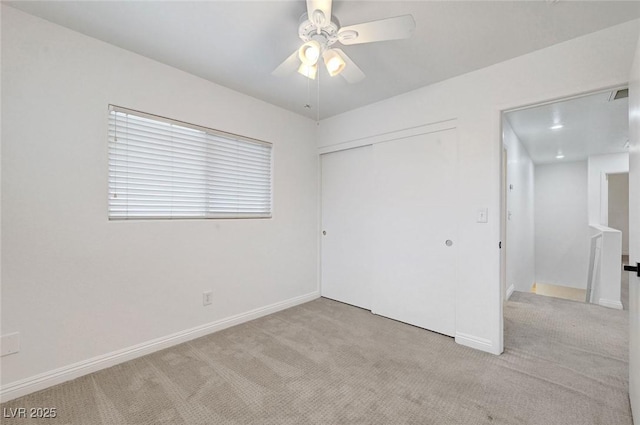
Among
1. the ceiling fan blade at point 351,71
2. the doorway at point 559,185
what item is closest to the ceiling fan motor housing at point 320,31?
the ceiling fan blade at point 351,71

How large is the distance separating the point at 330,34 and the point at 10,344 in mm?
2733

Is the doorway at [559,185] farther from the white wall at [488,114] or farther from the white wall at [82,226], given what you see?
the white wall at [82,226]

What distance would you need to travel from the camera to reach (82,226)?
1954 millimetres

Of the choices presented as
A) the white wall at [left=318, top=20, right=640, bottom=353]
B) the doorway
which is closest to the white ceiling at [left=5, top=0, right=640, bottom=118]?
the white wall at [left=318, top=20, right=640, bottom=353]

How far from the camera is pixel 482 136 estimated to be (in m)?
2.37

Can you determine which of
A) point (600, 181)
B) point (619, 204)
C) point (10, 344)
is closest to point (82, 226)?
point (10, 344)

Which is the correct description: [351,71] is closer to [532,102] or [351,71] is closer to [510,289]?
[532,102]

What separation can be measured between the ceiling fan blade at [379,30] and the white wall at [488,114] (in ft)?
4.30

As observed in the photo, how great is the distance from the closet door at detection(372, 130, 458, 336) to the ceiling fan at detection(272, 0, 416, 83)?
130cm

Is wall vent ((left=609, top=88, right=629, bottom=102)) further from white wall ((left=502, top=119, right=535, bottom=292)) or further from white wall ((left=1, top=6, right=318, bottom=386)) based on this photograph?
white wall ((left=1, top=6, right=318, bottom=386))

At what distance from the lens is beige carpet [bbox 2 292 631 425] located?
1.58 metres

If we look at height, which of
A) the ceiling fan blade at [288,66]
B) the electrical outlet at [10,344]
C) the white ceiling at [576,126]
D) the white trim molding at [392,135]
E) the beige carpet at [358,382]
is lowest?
the beige carpet at [358,382]

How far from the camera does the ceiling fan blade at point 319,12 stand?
1355 mm

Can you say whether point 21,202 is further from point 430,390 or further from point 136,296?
point 430,390
